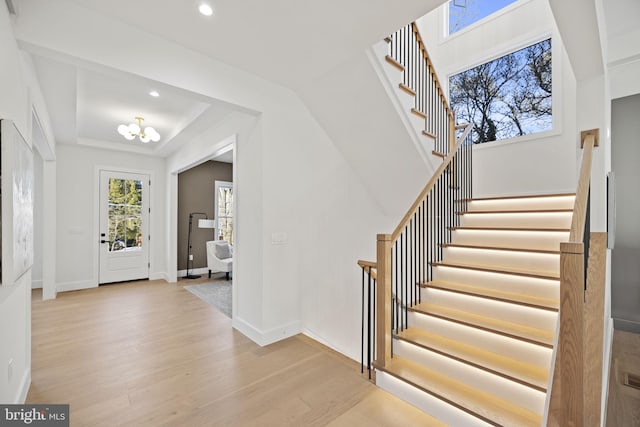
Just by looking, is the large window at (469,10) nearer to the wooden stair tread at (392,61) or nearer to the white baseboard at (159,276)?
the wooden stair tread at (392,61)

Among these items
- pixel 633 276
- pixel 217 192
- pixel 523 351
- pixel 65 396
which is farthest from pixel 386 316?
pixel 217 192

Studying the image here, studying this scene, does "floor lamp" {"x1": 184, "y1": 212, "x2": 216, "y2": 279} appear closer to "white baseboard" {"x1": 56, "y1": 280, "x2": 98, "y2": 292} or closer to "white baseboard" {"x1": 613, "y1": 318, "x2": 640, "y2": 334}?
"white baseboard" {"x1": 56, "y1": 280, "x2": 98, "y2": 292}

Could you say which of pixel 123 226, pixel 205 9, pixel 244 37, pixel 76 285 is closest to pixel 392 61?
pixel 244 37

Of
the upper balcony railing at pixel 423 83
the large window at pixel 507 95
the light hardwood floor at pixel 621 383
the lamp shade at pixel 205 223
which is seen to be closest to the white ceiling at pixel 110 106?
the lamp shade at pixel 205 223

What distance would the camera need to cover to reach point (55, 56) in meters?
2.09

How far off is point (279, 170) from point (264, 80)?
0.99m

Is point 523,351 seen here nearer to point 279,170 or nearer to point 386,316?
point 386,316

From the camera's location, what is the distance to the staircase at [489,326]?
1.99m

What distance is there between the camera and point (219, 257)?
254 inches

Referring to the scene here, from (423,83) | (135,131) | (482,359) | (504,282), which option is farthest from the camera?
(135,131)

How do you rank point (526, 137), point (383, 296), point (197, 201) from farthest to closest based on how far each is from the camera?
1. point (197, 201)
2. point (526, 137)
3. point (383, 296)

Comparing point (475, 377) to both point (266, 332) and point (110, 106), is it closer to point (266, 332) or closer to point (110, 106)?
point (266, 332)

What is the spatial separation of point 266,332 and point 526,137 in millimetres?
4593

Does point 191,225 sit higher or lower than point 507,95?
lower
